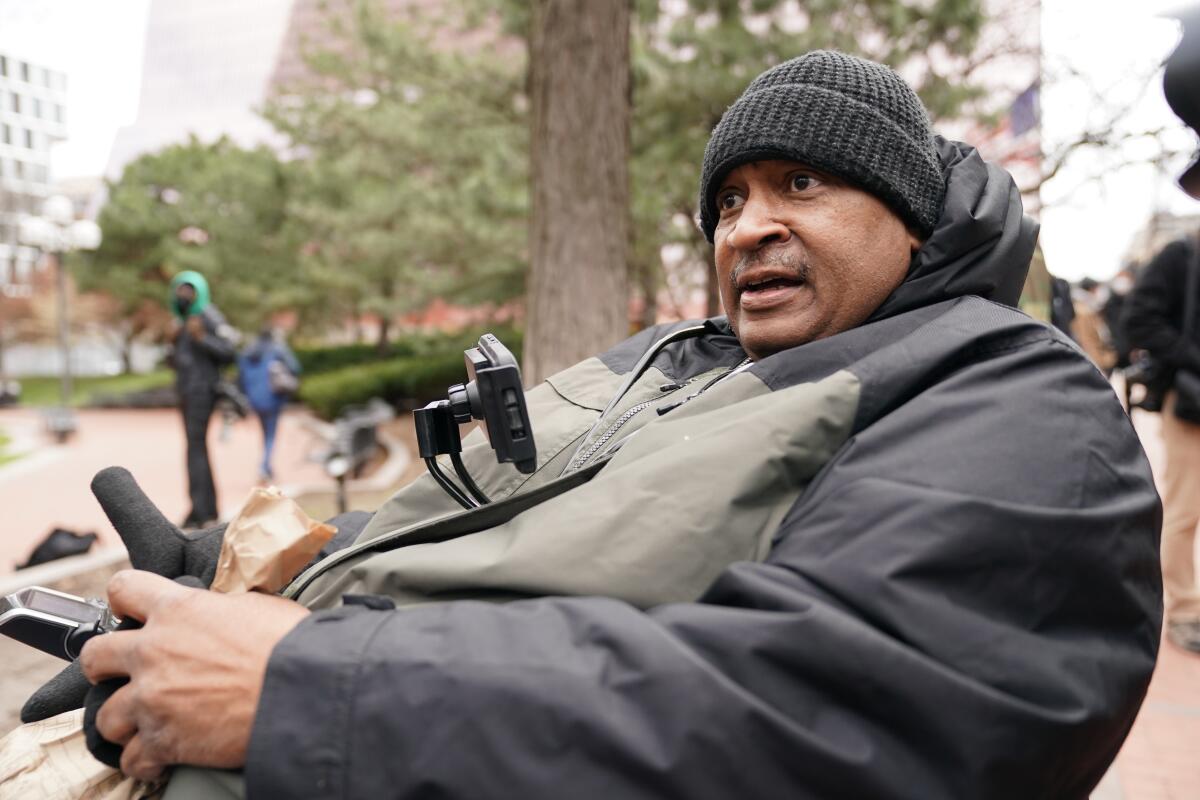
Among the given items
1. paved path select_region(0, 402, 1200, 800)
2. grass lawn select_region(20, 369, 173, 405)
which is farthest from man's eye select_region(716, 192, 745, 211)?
grass lawn select_region(20, 369, 173, 405)

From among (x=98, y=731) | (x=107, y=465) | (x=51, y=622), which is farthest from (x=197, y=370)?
(x=98, y=731)

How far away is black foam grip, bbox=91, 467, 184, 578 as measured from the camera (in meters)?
1.74

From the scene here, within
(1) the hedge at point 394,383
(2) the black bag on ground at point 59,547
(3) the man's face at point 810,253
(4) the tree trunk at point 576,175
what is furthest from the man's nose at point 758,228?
(1) the hedge at point 394,383

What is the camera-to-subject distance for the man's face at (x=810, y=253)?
1642 mm

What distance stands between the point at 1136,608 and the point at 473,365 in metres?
1.02

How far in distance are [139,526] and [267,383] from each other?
9.37 metres

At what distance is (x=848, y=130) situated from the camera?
161 cm

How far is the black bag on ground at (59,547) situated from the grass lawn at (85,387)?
919 inches

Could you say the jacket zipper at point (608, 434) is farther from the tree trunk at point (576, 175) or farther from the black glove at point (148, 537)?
the tree trunk at point (576, 175)

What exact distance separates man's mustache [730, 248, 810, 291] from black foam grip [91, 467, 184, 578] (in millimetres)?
1221

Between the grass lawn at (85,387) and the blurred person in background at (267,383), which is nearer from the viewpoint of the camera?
the blurred person in background at (267,383)

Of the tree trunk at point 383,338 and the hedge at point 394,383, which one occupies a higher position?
the tree trunk at point 383,338

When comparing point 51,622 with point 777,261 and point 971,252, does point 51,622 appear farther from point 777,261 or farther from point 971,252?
point 971,252

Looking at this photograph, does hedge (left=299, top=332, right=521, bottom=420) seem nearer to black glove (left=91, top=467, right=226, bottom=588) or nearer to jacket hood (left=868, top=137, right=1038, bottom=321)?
black glove (left=91, top=467, right=226, bottom=588)
